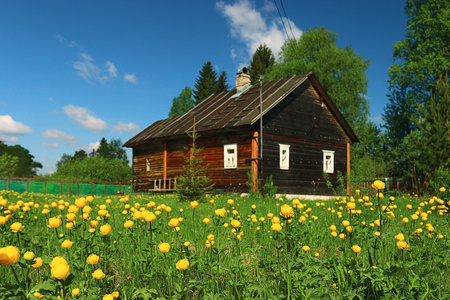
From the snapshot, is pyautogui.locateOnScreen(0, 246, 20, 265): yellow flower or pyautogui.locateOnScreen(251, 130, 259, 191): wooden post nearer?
pyautogui.locateOnScreen(0, 246, 20, 265): yellow flower

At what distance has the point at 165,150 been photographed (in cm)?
2233

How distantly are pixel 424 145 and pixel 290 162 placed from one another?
690 cm

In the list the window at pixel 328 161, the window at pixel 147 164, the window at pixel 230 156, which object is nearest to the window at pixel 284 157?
the window at pixel 230 156

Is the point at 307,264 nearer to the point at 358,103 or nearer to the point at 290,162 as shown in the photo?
the point at 290,162

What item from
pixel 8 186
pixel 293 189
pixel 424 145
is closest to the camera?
pixel 424 145

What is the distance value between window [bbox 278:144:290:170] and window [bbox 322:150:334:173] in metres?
3.41

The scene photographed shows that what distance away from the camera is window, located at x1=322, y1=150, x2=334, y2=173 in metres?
21.2

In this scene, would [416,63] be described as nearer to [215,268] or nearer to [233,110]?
[233,110]

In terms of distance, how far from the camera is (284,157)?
19000mm

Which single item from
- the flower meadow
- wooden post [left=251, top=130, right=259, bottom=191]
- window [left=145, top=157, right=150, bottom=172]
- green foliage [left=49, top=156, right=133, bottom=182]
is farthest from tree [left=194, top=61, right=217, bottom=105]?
the flower meadow

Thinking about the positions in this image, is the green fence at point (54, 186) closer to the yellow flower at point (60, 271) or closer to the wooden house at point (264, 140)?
the wooden house at point (264, 140)

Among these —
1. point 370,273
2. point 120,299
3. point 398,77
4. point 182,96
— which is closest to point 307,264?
point 370,273

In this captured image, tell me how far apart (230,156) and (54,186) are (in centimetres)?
1642

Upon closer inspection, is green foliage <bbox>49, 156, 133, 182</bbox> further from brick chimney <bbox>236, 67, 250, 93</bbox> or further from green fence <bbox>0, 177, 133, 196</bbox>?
brick chimney <bbox>236, 67, 250, 93</bbox>
